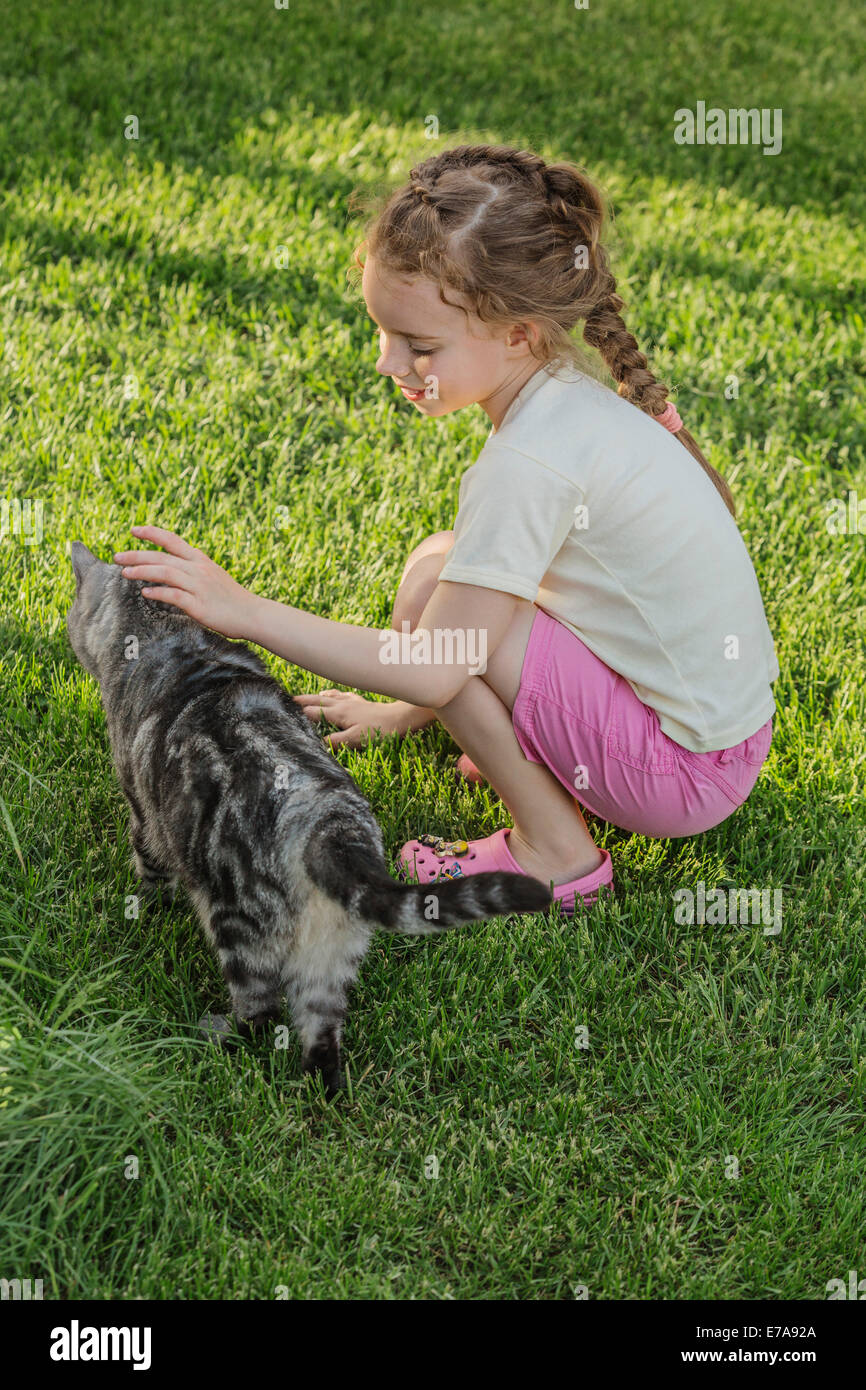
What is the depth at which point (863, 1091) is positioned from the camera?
242cm

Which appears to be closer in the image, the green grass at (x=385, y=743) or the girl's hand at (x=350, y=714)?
the green grass at (x=385, y=743)

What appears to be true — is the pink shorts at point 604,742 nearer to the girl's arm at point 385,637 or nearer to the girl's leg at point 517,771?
the girl's leg at point 517,771

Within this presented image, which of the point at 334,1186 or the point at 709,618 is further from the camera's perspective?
the point at 709,618

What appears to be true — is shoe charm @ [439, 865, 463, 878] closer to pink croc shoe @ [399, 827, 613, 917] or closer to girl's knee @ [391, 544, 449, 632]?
pink croc shoe @ [399, 827, 613, 917]

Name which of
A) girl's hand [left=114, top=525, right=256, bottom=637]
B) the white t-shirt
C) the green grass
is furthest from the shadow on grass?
the white t-shirt

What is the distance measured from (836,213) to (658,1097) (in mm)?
5088

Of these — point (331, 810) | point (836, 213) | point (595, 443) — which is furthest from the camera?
point (836, 213)

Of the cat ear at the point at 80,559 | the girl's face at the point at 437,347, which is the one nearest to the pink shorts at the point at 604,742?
the girl's face at the point at 437,347

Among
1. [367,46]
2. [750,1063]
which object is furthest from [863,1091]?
[367,46]

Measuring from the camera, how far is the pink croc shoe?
107 inches

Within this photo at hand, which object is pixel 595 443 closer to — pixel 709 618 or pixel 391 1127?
pixel 709 618

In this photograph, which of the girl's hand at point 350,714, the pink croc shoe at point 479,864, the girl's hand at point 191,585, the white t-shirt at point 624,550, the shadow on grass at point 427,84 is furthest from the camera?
the shadow on grass at point 427,84

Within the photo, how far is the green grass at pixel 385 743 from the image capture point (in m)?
2.06

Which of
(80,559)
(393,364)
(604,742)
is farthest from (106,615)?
(604,742)
